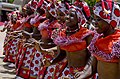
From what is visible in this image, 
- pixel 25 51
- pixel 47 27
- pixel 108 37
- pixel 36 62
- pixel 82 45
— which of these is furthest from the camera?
pixel 25 51

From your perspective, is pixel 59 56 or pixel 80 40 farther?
pixel 59 56

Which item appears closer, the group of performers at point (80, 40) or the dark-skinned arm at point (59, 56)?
the group of performers at point (80, 40)

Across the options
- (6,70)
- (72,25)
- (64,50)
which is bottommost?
(6,70)

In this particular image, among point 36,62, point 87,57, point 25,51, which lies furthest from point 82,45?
point 25,51

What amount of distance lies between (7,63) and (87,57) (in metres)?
7.97

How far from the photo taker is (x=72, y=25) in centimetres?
517

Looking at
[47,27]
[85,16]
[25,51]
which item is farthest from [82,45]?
[25,51]

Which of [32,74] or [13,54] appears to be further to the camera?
[13,54]

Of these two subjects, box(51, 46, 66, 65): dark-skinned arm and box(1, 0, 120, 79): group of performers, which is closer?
box(1, 0, 120, 79): group of performers

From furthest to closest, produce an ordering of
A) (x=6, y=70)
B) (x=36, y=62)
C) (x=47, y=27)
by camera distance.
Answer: (x=6, y=70)
(x=36, y=62)
(x=47, y=27)

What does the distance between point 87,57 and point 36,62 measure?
2802 millimetres

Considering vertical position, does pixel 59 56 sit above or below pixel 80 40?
below

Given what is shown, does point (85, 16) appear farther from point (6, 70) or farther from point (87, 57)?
point (6, 70)

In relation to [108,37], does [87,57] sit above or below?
below
